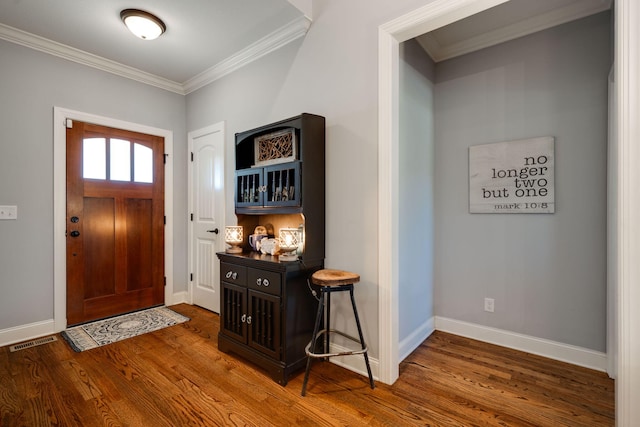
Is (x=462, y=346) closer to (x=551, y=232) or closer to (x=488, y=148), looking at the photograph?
(x=551, y=232)

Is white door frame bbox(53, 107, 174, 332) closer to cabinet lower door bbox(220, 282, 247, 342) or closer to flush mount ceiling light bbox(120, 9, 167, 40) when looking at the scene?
flush mount ceiling light bbox(120, 9, 167, 40)

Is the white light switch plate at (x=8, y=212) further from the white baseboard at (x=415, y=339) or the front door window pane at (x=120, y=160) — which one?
the white baseboard at (x=415, y=339)

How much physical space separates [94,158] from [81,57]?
3.33 ft

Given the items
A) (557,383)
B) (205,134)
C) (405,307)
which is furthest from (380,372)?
(205,134)

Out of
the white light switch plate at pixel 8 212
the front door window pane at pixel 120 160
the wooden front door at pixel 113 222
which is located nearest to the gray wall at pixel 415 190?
the wooden front door at pixel 113 222

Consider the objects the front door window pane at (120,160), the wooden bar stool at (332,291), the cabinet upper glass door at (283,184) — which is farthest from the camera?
the front door window pane at (120,160)

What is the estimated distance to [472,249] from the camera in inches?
111

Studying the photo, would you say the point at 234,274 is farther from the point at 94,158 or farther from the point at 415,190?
the point at 94,158

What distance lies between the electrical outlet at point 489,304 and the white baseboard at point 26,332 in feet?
13.4

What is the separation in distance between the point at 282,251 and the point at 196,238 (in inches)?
74.4

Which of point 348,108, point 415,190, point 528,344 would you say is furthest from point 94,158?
point 528,344

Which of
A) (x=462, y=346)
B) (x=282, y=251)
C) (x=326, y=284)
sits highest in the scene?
(x=282, y=251)

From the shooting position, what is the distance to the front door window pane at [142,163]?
3.47m

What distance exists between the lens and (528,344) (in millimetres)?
2496
